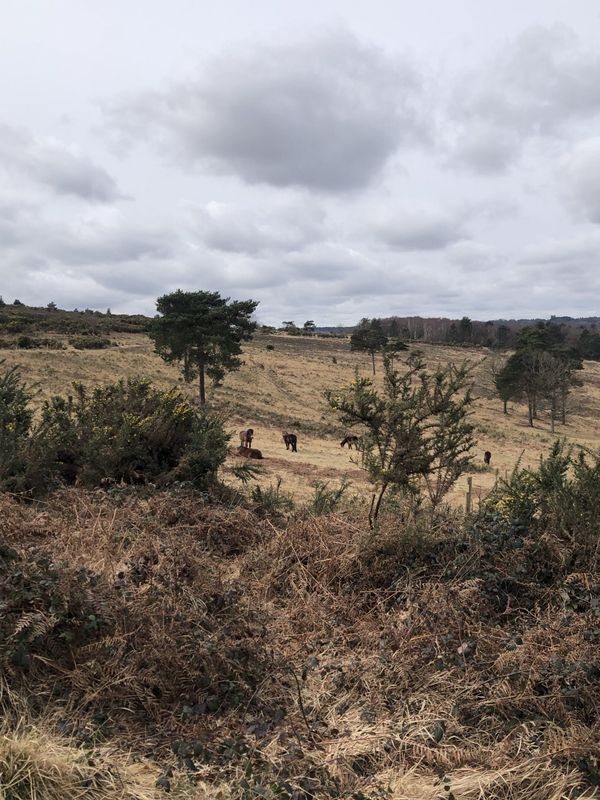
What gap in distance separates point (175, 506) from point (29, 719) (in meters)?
3.30

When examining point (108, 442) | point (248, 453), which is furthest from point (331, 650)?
point (248, 453)

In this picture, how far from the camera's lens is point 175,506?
19.6 ft

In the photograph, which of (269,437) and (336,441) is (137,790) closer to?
(269,437)

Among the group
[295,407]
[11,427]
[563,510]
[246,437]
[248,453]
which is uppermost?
[11,427]

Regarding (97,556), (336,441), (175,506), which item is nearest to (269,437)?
(336,441)

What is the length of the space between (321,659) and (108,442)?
511 centimetres

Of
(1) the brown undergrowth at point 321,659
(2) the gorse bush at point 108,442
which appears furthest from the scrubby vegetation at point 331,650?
(2) the gorse bush at point 108,442

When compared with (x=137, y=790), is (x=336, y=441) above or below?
below

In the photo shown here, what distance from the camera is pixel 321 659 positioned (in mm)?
3646

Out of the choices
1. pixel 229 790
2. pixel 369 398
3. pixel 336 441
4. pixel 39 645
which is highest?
pixel 369 398

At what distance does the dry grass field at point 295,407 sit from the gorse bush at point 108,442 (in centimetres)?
241

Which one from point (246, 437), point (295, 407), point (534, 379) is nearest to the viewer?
point (246, 437)

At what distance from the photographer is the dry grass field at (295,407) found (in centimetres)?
1762

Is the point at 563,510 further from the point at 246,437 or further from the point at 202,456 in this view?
the point at 246,437
